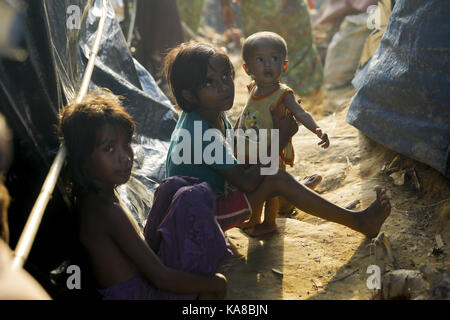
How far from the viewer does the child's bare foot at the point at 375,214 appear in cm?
251

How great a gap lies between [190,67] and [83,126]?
2.24ft

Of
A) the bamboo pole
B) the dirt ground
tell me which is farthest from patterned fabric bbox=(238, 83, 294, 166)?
the bamboo pole

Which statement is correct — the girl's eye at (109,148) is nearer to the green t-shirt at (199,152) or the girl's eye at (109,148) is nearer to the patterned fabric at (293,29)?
the green t-shirt at (199,152)

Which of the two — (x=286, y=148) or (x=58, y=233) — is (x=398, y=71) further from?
(x=58, y=233)

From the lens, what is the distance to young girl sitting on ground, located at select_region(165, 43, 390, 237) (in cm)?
234

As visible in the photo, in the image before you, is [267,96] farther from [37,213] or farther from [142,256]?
[37,213]

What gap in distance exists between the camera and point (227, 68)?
7.90ft

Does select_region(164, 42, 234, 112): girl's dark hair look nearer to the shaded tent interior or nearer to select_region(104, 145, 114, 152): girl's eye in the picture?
the shaded tent interior

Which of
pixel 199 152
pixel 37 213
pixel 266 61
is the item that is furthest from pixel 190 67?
pixel 37 213

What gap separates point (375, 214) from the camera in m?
2.51

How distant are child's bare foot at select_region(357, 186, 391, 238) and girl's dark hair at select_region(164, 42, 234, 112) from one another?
3.18 feet

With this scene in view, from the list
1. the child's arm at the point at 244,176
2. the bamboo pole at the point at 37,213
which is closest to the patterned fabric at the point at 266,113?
the child's arm at the point at 244,176
